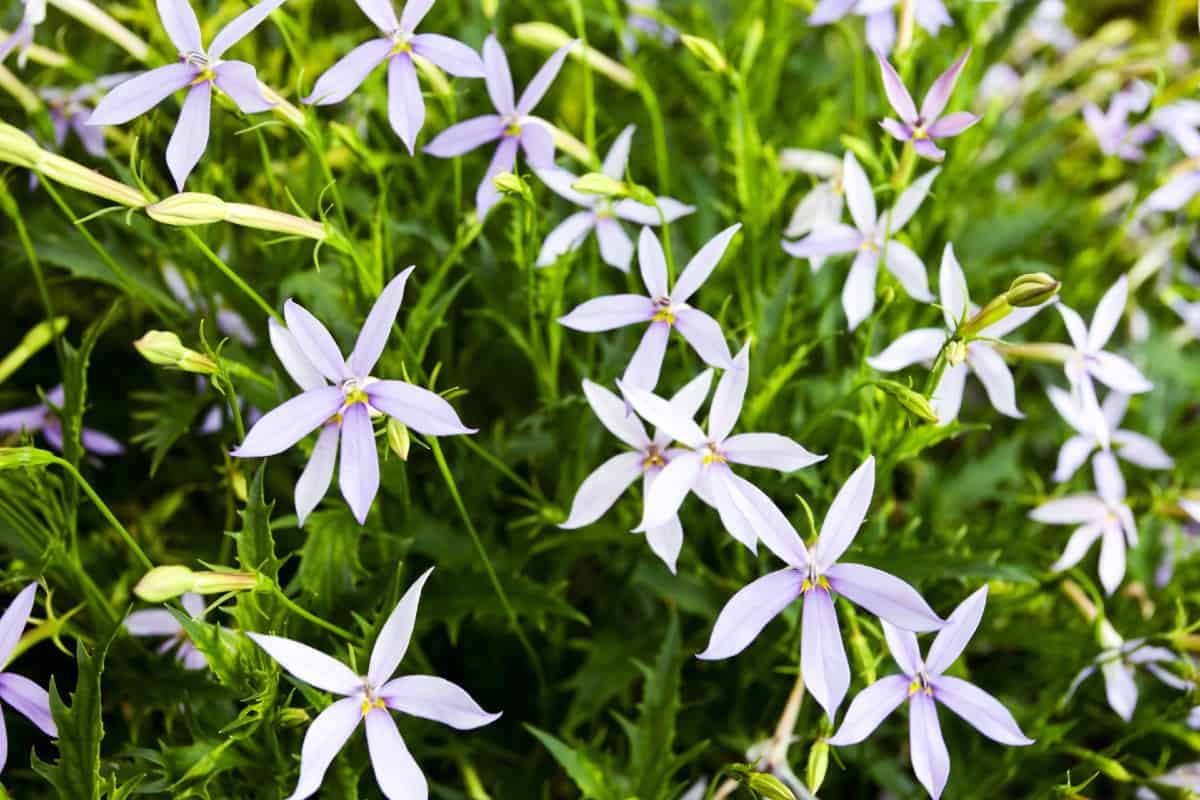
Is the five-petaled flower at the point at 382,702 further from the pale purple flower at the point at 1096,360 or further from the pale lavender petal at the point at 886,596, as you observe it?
the pale purple flower at the point at 1096,360

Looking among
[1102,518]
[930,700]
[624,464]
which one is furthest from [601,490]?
[1102,518]

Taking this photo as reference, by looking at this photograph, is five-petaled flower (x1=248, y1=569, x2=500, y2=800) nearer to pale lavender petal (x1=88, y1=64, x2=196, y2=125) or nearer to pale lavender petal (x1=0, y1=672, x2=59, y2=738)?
pale lavender petal (x1=0, y1=672, x2=59, y2=738)

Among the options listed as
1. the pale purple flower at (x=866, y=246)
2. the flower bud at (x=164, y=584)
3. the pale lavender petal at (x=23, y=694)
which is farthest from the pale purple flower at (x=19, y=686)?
the pale purple flower at (x=866, y=246)

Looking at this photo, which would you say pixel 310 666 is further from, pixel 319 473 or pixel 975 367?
pixel 975 367

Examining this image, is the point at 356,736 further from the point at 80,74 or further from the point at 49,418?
the point at 80,74

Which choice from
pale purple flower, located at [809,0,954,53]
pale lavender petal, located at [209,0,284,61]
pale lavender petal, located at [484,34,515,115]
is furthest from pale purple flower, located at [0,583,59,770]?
pale purple flower, located at [809,0,954,53]
